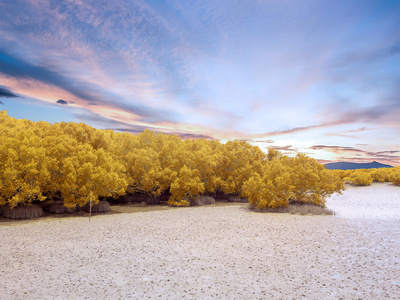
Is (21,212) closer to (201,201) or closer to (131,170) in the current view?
(131,170)

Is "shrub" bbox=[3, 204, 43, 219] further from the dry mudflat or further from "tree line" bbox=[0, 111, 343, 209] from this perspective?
the dry mudflat

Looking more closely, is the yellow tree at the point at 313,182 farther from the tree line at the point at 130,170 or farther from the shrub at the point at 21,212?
the shrub at the point at 21,212

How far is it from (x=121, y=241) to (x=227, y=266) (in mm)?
6242

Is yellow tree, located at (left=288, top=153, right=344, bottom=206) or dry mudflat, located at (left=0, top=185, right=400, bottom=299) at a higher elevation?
yellow tree, located at (left=288, top=153, right=344, bottom=206)

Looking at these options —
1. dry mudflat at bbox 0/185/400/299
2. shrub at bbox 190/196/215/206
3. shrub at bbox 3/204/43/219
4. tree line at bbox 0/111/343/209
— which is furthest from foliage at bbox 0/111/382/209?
dry mudflat at bbox 0/185/400/299

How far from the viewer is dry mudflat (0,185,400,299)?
779cm

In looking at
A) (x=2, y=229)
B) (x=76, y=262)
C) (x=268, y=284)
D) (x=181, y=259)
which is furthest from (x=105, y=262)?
(x=2, y=229)

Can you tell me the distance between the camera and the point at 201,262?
10.2 m

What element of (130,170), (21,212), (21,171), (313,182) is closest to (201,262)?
(21,171)

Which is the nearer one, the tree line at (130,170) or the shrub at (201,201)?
the tree line at (130,170)

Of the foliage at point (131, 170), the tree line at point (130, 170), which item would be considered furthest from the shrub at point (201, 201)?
the tree line at point (130, 170)

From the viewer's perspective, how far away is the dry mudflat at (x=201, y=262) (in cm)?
779

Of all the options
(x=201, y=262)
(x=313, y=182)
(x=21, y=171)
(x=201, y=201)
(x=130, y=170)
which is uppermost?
(x=130, y=170)

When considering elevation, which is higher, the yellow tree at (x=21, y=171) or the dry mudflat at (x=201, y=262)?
the yellow tree at (x=21, y=171)
